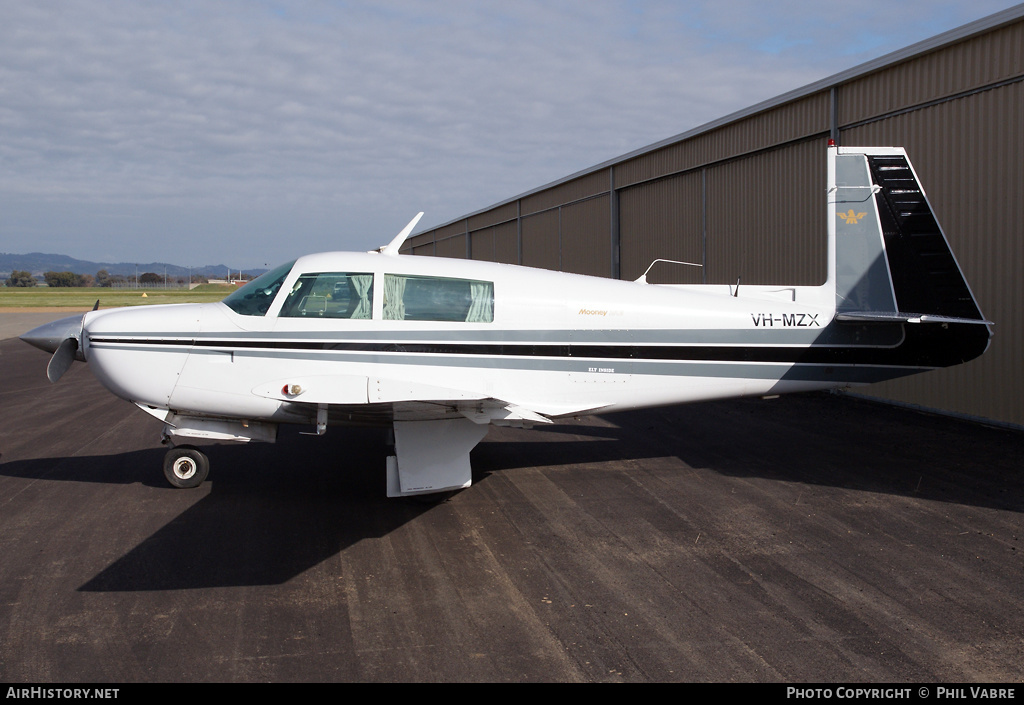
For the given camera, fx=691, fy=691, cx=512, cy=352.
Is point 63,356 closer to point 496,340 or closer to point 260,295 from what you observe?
point 260,295

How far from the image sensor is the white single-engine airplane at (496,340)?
6.20 m

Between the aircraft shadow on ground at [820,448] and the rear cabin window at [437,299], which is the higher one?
the rear cabin window at [437,299]

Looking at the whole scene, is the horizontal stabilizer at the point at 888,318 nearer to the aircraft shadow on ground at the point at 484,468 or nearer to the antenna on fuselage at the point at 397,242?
the aircraft shadow on ground at the point at 484,468

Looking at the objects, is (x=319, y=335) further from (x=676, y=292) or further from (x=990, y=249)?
(x=990, y=249)

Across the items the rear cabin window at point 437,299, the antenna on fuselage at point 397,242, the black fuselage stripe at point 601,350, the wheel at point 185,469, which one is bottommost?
the wheel at point 185,469

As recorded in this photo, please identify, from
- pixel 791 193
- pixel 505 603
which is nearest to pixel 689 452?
pixel 505 603

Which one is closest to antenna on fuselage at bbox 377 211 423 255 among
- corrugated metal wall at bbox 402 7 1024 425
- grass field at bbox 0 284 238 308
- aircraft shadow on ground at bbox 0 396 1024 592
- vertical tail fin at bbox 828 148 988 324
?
aircraft shadow on ground at bbox 0 396 1024 592

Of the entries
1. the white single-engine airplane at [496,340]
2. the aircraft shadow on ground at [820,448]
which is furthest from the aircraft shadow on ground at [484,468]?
the white single-engine airplane at [496,340]

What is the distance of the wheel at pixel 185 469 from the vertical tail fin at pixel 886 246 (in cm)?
664

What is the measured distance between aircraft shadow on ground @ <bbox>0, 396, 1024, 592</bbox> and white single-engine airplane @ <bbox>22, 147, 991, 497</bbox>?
683 millimetres
